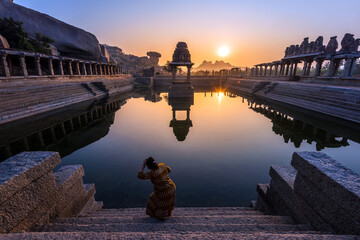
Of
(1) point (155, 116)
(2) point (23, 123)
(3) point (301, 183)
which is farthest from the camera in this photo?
(1) point (155, 116)

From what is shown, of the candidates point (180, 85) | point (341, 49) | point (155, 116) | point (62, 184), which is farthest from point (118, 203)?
point (341, 49)

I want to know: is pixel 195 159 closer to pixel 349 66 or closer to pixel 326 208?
pixel 326 208

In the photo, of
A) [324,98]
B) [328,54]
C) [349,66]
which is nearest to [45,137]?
[324,98]

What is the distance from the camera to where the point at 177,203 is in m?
4.02

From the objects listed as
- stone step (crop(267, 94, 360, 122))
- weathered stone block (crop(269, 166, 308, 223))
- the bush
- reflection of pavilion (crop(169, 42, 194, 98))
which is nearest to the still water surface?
weathered stone block (crop(269, 166, 308, 223))

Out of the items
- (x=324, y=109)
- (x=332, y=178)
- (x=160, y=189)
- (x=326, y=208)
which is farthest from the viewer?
(x=324, y=109)

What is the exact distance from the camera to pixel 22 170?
6.28 feet

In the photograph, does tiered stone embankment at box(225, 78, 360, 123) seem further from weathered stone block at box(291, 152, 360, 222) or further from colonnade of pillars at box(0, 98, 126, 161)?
colonnade of pillars at box(0, 98, 126, 161)

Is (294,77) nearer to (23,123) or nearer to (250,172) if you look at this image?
(250,172)

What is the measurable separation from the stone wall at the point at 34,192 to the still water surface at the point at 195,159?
1.50 m

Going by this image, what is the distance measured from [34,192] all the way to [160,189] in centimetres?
167

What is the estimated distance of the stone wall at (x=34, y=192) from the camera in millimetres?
1771

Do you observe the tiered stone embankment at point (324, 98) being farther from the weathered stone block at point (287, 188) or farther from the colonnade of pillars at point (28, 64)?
the colonnade of pillars at point (28, 64)

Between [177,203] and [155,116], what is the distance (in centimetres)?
810
